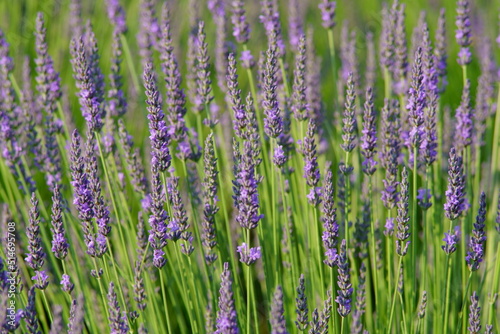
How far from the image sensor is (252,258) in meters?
1.89

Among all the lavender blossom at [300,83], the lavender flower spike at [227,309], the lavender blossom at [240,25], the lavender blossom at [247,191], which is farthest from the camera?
the lavender blossom at [240,25]

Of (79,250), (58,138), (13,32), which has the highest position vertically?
(13,32)

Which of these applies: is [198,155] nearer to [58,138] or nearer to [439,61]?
[58,138]

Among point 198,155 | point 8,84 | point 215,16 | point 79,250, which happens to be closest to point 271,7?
point 215,16

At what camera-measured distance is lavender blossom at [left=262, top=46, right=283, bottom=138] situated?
1964mm

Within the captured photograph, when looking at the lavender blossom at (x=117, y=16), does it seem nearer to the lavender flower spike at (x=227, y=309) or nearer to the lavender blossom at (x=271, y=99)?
the lavender blossom at (x=271, y=99)

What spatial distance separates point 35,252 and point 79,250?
3.15ft

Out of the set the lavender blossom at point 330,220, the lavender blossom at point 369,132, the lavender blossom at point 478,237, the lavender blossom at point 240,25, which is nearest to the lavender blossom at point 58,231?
the lavender blossom at point 330,220

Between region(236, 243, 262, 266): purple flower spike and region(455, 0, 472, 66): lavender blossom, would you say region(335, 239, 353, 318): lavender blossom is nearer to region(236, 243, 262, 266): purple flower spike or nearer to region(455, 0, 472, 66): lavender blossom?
region(236, 243, 262, 266): purple flower spike

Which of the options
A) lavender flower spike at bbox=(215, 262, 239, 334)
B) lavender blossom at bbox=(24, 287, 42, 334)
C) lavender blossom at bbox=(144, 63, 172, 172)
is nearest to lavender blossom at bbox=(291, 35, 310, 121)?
lavender blossom at bbox=(144, 63, 172, 172)

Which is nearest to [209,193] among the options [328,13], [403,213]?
[403,213]

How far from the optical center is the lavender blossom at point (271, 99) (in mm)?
1964

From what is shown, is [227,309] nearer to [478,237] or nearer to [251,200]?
[251,200]

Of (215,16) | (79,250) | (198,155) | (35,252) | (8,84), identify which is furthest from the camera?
(215,16)
